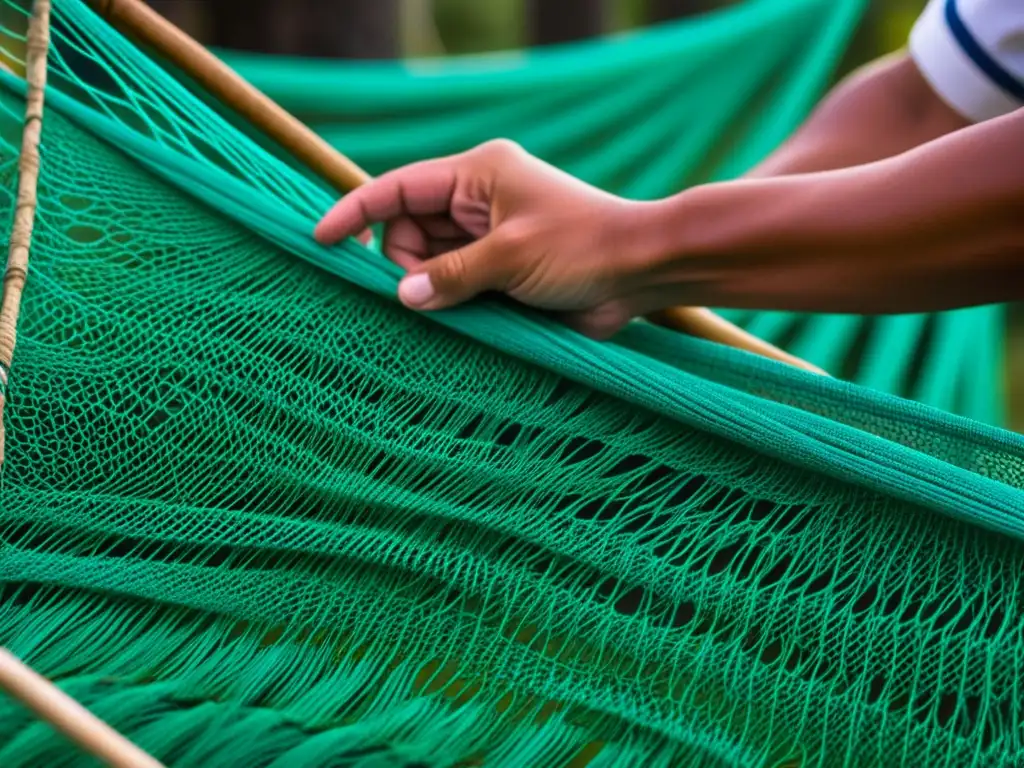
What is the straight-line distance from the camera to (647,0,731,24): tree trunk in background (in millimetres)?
3008

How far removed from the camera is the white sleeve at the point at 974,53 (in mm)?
1026

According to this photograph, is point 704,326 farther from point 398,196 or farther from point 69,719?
point 69,719

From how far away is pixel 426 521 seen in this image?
2.57 feet

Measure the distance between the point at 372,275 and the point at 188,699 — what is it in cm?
33

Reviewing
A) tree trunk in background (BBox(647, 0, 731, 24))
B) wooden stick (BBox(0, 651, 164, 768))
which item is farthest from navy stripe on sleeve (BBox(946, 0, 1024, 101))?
tree trunk in background (BBox(647, 0, 731, 24))

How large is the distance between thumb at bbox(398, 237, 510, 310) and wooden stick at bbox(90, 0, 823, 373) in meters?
0.19

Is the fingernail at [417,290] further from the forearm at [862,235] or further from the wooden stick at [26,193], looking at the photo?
the wooden stick at [26,193]

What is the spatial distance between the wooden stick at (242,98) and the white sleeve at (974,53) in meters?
0.30

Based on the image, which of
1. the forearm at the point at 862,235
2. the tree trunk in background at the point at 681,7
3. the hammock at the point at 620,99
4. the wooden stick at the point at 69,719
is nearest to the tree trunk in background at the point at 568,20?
the tree trunk in background at the point at 681,7

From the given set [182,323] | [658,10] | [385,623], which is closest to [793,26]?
[658,10]

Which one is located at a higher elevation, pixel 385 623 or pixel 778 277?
pixel 778 277

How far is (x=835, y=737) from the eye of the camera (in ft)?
2.19

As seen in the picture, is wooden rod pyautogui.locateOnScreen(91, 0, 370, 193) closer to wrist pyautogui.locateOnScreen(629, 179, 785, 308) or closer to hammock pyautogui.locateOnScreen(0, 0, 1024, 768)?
hammock pyautogui.locateOnScreen(0, 0, 1024, 768)

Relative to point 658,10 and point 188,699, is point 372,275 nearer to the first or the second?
point 188,699
